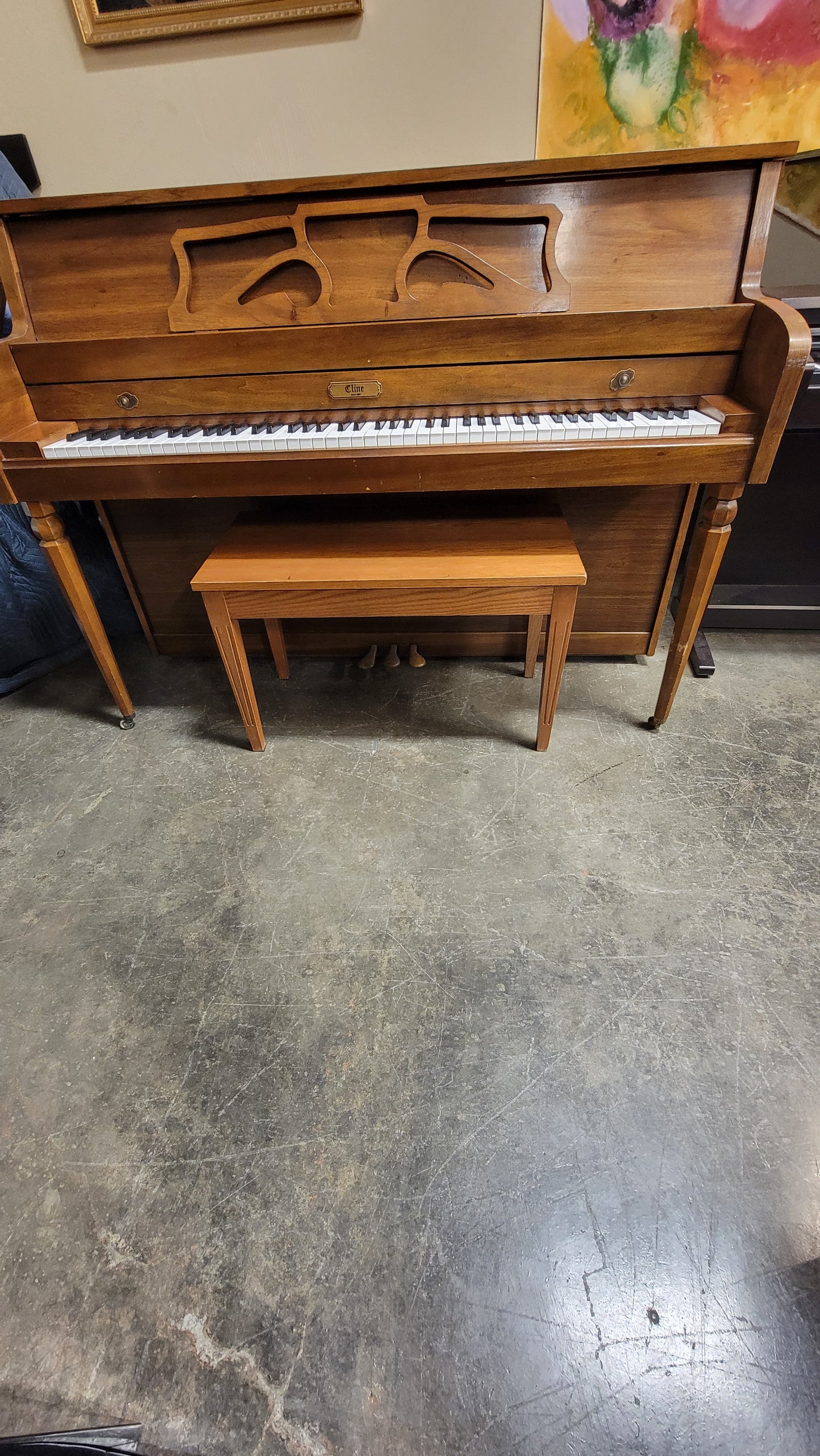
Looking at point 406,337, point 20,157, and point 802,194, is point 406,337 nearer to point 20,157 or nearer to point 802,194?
point 802,194

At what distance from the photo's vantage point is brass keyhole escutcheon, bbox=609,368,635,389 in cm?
136

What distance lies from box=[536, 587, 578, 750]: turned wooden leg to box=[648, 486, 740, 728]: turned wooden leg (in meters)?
0.29

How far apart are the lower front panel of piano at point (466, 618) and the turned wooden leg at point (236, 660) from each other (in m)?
0.43

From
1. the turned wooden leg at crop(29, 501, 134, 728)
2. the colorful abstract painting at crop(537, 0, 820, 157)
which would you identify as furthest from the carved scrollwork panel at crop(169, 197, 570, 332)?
the colorful abstract painting at crop(537, 0, 820, 157)

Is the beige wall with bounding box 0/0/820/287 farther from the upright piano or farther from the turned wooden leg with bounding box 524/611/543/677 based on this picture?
the turned wooden leg with bounding box 524/611/543/677

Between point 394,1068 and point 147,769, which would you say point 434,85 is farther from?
point 394,1068

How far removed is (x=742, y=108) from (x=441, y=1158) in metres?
2.73

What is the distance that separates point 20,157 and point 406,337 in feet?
5.45

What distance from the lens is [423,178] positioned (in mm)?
1309

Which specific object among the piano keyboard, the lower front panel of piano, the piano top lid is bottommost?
the lower front panel of piano

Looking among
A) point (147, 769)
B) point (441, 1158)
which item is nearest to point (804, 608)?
point (441, 1158)

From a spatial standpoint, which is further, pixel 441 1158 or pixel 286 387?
pixel 286 387

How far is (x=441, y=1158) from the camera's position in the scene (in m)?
0.96

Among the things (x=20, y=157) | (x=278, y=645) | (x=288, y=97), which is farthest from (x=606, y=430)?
(x=20, y=157)
